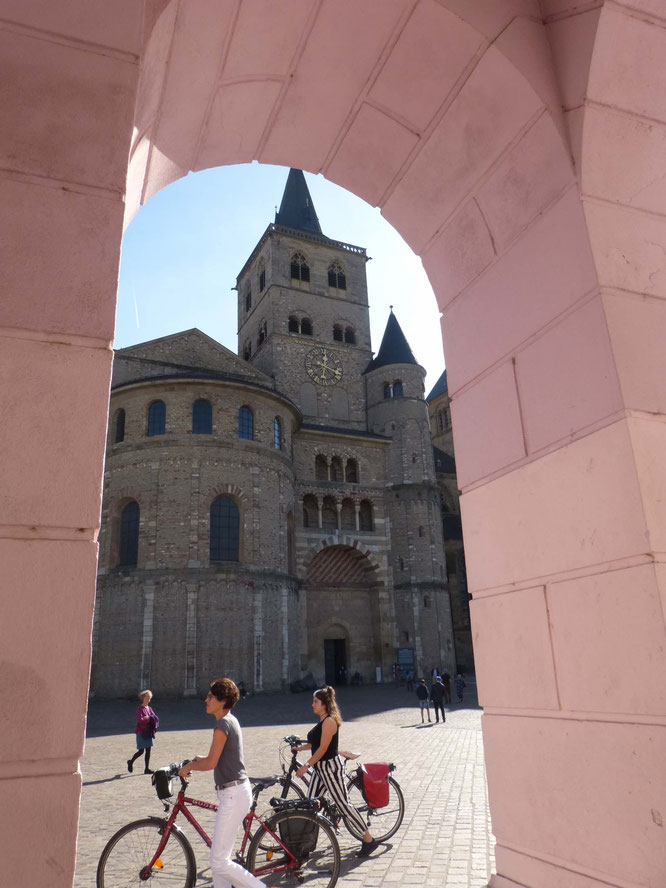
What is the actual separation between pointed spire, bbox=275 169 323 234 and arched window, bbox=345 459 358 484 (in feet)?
74.4

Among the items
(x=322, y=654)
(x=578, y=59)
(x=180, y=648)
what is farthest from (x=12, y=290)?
(x=322, y=654)

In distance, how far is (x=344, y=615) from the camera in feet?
119

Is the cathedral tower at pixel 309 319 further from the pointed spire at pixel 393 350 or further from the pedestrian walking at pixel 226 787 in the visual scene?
the pedestrian walking at pixel 226 787

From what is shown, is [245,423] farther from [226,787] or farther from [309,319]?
[226,787]

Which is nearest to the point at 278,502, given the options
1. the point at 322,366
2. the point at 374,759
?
the point at 322,366

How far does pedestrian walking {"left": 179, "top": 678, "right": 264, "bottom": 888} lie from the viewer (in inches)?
173

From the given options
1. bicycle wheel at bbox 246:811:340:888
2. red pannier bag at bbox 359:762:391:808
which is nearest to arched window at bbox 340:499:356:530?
red pannier bag at bbox 359:762:391:808

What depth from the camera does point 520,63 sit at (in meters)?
3.16

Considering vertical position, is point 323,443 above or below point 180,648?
above

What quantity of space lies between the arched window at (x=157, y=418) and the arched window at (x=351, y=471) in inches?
467

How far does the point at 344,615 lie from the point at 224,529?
10.1 metres

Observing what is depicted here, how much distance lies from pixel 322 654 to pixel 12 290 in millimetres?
34827

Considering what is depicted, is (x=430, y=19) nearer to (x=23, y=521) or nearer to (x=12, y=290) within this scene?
(x=12, y=290)


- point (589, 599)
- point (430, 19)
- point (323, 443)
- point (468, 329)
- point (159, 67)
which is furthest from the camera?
point (323, 443)
